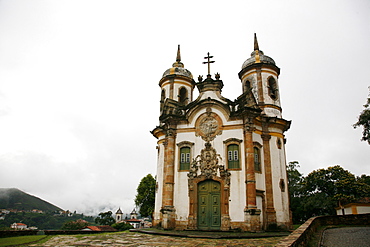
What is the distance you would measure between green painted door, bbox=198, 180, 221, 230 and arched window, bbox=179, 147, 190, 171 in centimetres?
148

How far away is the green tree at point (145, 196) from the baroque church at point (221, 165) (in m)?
12.0

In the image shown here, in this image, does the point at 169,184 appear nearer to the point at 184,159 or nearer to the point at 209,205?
the point at 184,159

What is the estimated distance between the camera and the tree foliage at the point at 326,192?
29.4 m

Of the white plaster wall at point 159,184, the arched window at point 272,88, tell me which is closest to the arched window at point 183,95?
the white plaster wall at point 159,184

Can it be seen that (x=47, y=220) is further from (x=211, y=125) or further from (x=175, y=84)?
(x=211, y=125)

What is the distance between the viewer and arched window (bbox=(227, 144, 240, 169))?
16078 mm

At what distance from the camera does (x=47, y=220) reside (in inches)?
1608

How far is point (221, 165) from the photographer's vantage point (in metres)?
16.2

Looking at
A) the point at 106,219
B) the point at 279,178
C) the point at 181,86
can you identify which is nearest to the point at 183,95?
the point at 181,86

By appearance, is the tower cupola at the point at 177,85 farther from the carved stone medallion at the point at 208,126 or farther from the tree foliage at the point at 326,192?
the tree foliage at the point at 326,192

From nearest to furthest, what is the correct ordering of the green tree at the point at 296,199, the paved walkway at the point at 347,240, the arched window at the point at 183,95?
the paved walkway at the point at 347,240
the arched window at the point at 183,95
the green tree at the point at 296,199

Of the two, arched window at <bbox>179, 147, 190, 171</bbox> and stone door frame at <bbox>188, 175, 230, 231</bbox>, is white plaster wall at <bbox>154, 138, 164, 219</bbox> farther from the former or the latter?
stone door frame at <bbox>188, 175, 230, 231</bbox>

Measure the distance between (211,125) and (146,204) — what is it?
55.8 feet

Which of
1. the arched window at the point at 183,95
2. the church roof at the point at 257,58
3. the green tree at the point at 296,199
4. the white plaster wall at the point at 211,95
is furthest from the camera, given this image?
the green tree at the point at 296,199
